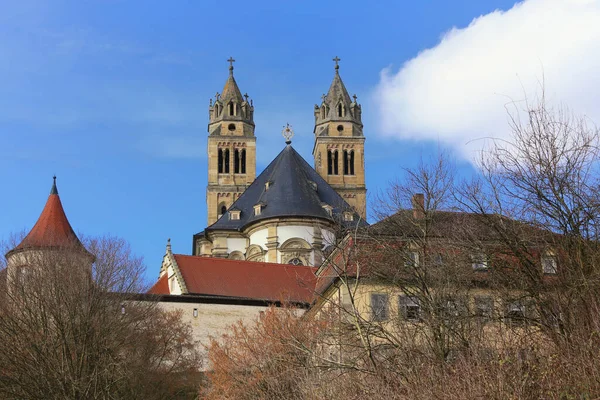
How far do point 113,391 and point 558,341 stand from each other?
20366 mm

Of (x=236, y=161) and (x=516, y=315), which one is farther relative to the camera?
(x=236, y=161)

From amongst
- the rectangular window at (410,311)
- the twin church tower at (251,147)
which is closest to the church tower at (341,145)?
the twin church tower at (251,147)

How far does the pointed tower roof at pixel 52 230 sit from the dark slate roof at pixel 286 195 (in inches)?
524

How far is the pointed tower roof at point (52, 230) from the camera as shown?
5850 cm

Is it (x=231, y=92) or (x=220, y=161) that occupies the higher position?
(x=231, y=92)

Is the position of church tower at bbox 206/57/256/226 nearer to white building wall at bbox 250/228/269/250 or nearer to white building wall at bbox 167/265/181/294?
white building wall at bbox 250/228/269/250

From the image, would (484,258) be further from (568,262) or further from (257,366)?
(257,366)

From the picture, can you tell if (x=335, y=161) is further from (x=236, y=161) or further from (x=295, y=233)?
(x=295, y=233)

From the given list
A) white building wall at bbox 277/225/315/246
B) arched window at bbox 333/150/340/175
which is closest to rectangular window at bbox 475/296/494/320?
white building wall at bbox 277/225/315/246

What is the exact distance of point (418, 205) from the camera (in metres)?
30.1

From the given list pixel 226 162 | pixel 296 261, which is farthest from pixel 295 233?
pixel 226 162

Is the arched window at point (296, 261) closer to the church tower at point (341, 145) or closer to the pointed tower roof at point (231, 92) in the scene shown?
the church tower at point (341, 145)

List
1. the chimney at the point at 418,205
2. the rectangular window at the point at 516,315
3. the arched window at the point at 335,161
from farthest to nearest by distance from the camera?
1. the arched window at the point at 335,161
2. the chimney at the point at 418,205
3. the rectangular window at the point at 516,315

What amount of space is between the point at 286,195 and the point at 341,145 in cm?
1913
